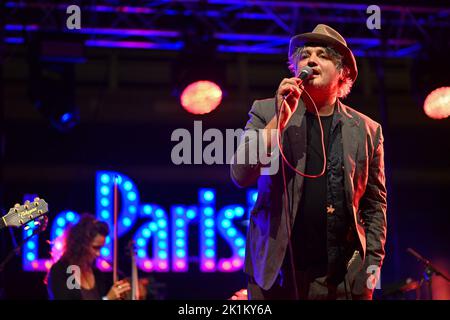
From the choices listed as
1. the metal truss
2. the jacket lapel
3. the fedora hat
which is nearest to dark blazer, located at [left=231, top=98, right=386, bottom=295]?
the jacket lapel

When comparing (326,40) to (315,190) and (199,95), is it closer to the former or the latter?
(315,190)

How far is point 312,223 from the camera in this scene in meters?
2.79

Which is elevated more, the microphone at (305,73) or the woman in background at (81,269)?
the microphone at (305,73)

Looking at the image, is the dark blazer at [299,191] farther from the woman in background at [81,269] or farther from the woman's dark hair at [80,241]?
the woman's dark hair at [80,241]

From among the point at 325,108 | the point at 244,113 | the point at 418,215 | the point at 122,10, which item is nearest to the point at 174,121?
the point at 244,113

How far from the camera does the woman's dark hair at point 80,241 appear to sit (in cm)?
579

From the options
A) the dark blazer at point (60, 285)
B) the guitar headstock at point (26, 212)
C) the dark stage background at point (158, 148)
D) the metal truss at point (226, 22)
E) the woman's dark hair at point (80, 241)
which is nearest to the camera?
the guitar headstock at point (26, 212)

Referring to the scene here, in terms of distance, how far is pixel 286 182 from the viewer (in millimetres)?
2807

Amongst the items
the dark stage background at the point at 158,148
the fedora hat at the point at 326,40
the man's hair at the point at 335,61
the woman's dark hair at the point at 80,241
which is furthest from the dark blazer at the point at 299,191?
the dark stage background at the point at 158,148

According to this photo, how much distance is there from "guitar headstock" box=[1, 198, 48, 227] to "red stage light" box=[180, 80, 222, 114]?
3.19 m

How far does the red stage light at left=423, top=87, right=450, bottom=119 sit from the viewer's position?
7293 mm

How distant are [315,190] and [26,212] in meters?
1.93

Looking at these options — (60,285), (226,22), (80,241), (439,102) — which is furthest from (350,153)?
(226,22)

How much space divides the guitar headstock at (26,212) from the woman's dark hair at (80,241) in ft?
5.72
